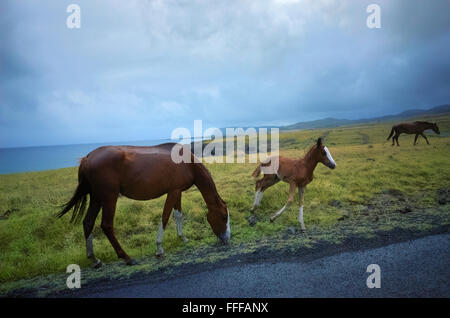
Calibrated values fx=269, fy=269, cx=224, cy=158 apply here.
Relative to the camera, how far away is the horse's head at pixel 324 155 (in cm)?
855

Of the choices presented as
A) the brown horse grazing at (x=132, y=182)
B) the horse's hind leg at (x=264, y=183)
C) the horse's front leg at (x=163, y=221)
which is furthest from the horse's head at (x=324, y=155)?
the horse's front leg at (x=163, y=221)

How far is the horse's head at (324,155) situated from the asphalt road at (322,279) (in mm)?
3133

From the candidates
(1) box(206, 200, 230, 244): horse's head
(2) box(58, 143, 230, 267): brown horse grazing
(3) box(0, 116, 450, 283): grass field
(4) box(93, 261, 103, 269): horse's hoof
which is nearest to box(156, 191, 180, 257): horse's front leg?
(2) box(58, 143, 230, 267): brown horse grazing

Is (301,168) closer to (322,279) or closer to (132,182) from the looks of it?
(322,279)

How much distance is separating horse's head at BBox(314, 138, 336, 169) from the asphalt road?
3133mm

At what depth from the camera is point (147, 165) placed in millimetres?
6707

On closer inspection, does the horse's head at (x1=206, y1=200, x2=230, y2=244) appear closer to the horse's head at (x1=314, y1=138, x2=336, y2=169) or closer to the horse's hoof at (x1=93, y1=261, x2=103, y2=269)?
the horse's hoof at (x1=93, y1=261, x2=103, y2=269)

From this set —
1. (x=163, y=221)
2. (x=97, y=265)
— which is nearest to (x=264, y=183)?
(x=163, y=221)

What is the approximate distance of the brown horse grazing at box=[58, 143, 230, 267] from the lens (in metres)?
6.21

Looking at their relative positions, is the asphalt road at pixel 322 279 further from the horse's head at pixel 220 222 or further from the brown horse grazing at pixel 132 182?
the brown horse grazing at pixel 132 182

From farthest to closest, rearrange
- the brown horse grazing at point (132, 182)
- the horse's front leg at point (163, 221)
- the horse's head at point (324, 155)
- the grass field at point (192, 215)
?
1. the horse's head at point (324, 155)
2. the grass field at point (192, 215)
3. the horse's front leg at point (163, 221)
4. the brown horse grazing at point (132, 182)

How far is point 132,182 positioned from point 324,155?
5.88 meters

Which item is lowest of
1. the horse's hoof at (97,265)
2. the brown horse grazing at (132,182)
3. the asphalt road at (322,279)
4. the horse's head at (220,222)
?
the horse's hoof at (97,265)
